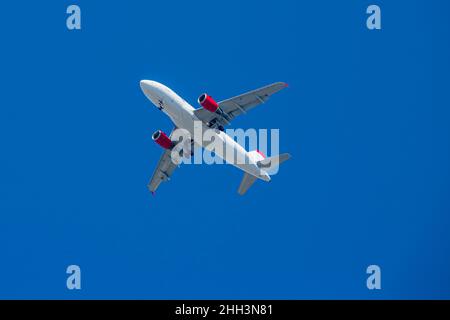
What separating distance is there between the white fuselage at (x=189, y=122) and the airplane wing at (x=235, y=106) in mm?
671

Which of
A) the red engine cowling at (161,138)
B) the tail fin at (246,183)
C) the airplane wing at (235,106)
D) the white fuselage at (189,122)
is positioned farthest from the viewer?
the tail fin at (246,183)

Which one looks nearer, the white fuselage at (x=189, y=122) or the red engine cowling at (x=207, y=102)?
the red engine cowling at (x=207, y=102)

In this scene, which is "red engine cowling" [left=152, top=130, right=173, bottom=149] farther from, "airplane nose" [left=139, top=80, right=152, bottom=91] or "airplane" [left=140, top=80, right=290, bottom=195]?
"airplane nose" [left=139, top=80, right=152, bottom=91]

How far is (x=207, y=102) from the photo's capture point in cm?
6794

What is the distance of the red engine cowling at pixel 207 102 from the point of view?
67938 mm

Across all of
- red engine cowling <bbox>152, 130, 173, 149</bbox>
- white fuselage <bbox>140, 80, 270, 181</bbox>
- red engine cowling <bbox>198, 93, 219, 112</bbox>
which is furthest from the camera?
red engine cowling <bbox>152, 130, 173, 149</bbox>

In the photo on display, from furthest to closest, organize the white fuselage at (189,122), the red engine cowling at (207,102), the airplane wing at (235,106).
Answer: the white fuselage at (189,122), the airplane wing at (235,106), the red engine cowling at (207,102)

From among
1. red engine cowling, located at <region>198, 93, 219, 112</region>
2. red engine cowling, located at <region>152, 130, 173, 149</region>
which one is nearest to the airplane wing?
red engine cowling, located at <region>198, 93, 219, 112</region>

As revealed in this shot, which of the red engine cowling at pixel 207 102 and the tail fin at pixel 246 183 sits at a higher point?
the red engine cowling at pixel 207 102

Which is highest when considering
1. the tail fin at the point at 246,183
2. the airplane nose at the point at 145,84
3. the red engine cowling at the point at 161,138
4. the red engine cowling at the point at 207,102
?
the airplane nose at the point at 145,84

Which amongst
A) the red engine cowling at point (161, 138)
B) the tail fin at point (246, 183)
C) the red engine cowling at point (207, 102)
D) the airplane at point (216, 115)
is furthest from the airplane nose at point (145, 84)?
the tail fin at point (246, 183)

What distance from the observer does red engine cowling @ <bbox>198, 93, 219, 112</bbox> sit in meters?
67.9

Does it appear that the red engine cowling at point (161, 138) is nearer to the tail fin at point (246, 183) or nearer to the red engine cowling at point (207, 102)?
the red engine cowling at point (207, 102)
